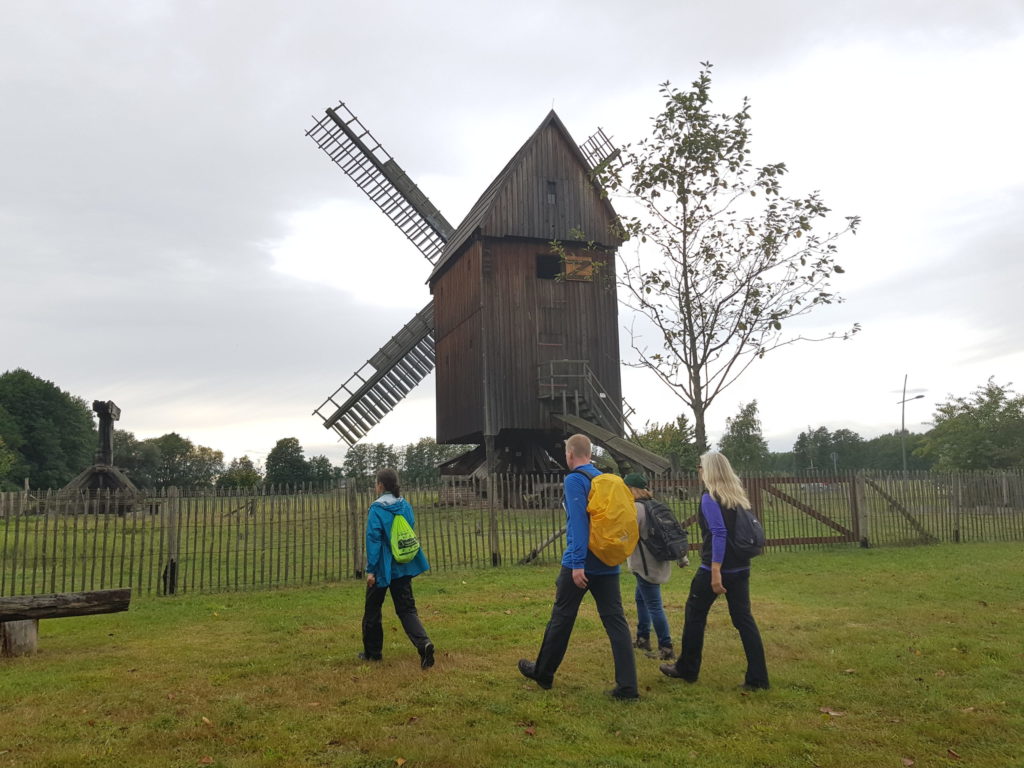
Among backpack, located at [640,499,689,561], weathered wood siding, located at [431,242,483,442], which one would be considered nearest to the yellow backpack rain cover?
backpack, located at [640,499,689,561]

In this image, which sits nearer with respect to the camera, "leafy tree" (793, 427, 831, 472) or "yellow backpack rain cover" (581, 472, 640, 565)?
"yellow backpack rain cover" (581, 472, 640, 565)

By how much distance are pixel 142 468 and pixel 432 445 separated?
143ft

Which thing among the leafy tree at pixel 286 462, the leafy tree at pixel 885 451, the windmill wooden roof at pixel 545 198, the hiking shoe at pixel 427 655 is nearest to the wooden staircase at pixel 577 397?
the windmill wooden roof at pixel 545 198

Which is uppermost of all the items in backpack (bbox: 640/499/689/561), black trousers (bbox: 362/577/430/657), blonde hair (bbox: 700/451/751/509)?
blonde hair (bbox: 700/451/751/509)

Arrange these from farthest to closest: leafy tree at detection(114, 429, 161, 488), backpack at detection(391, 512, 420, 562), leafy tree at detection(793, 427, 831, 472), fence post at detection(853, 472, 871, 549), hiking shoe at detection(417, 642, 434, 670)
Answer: leafy tree at detection(793, 427, 831, 472)
leafy tree at detection(114, 429, 161, 488)
fence post at detection(853, 472, 871, 549)
backpack at detection(391, 512, 420, 562)
hiking shoe at detection(417, 642, 434, 670)

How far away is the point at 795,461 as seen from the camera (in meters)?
118

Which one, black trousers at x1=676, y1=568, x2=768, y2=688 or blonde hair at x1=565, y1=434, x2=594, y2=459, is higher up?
blonde hair at x1=565, y1=434, x2=594, y2=459

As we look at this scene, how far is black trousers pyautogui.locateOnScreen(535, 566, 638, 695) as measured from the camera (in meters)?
6.07

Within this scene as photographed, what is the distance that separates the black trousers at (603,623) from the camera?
19.9ft

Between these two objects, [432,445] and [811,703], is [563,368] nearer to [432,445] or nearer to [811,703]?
[811,703]

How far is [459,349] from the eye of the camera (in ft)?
92.2

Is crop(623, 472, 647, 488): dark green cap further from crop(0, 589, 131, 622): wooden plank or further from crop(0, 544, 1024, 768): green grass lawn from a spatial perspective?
crop(0, 589, 131, 622): wooden plank

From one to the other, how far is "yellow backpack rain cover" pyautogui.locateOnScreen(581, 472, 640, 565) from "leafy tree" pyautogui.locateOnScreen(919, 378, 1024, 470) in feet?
107

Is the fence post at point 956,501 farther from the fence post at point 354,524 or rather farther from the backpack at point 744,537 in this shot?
the backpack at point 744,537
